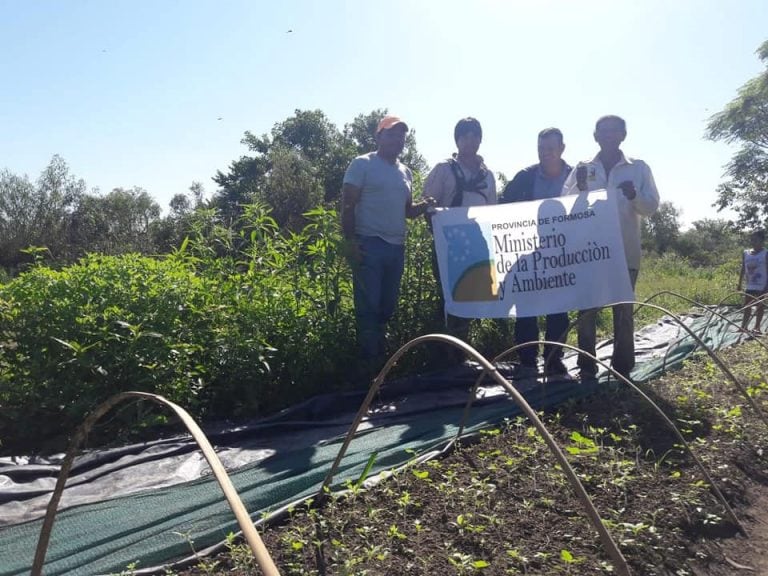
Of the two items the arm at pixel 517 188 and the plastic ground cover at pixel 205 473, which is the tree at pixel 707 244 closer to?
the arm at pixel 517 188

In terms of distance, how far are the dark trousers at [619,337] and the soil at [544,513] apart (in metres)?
1.15

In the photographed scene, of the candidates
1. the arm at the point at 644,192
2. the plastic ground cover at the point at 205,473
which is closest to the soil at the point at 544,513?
the plastic ground cover at the point at 205,473

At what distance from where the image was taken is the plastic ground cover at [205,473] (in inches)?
84.4

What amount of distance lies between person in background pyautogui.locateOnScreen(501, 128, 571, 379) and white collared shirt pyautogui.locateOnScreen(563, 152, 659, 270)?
23 centimetres

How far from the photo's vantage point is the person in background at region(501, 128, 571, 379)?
181 inches

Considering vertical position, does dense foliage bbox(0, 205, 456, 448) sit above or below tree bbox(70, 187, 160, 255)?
below

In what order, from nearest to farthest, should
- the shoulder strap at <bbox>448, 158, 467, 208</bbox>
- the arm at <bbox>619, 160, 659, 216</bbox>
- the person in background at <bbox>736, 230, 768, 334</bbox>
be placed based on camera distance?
the arm at <bbox>619, 160, 659, 216</bbox> → the shoulder strap at <bbox>448, 158, 467, 208</bbox> → the person in background at <bbox>736, 230, 768, 334</bbox>

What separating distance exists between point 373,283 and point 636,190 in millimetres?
1852

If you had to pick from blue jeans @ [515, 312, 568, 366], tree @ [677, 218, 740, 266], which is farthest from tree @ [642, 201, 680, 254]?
blue jeans @ [515, 312, 568, 366]

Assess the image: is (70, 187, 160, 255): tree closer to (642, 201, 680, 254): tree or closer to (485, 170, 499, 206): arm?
(485, 170, 499, 206): arm

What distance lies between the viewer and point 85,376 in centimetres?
332

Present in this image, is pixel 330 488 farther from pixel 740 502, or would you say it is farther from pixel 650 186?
pixel 650 186

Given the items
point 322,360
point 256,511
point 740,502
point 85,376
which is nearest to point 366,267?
point 322,360

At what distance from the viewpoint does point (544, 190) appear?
15.6 ft
